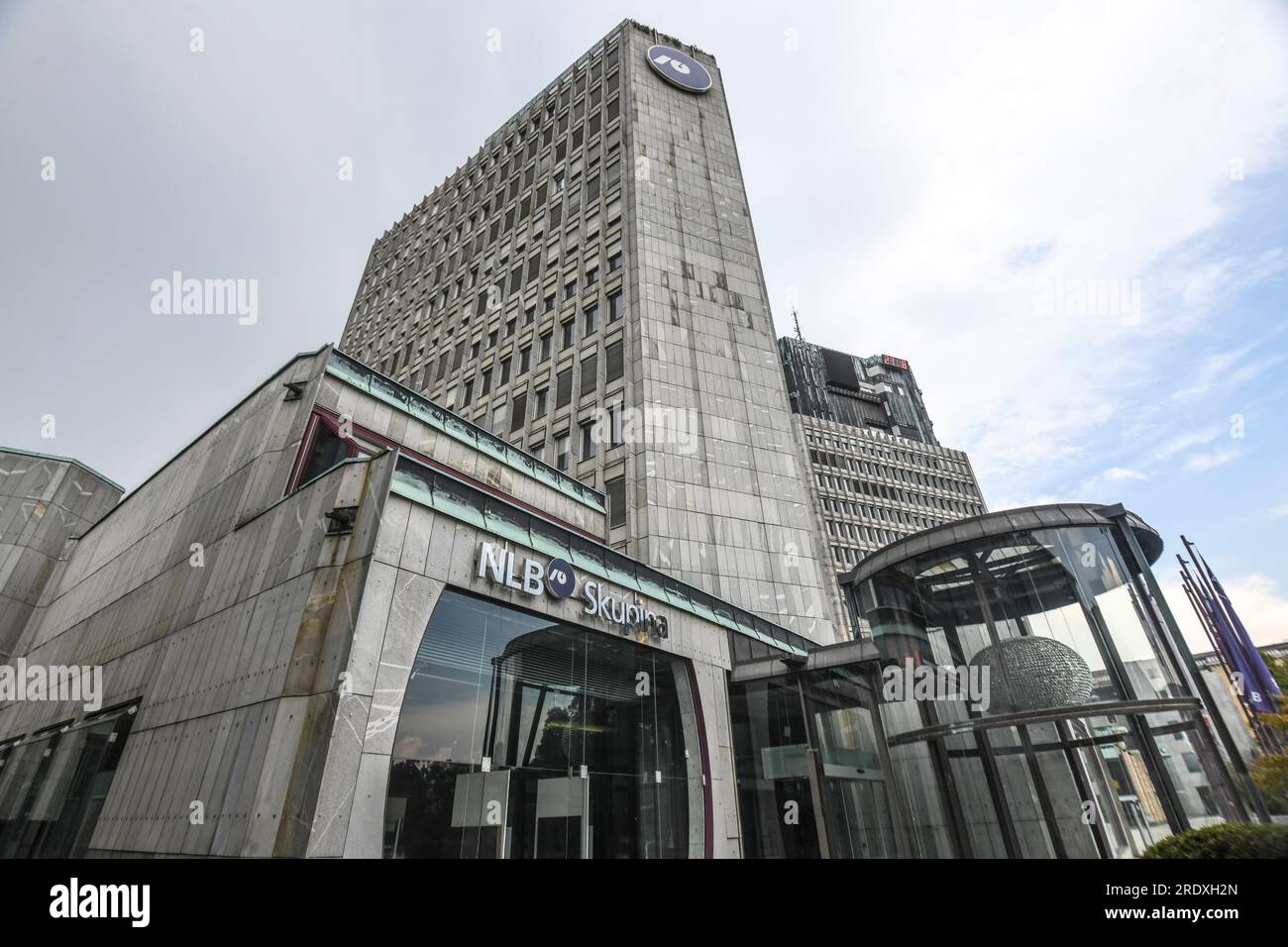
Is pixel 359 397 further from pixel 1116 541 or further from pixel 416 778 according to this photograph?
pixel 1116 541

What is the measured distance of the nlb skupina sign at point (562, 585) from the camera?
14.0m

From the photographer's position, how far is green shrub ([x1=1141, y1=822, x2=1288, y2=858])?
9.59 metres

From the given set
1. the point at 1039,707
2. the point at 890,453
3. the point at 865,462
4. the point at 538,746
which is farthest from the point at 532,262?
the point at 890,453

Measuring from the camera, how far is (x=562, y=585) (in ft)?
51.0

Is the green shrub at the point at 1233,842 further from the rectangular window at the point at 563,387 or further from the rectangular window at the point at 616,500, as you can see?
Result: the rectangular window at the point at 563,387

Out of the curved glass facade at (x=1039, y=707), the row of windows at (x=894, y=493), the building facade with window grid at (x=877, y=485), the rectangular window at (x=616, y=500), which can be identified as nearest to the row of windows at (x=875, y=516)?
the building facade with window grid at (x=877, y=485)

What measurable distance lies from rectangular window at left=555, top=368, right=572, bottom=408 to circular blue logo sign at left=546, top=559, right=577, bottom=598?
19.5 m

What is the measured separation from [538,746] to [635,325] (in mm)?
24356

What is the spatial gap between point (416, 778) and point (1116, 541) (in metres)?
19.1

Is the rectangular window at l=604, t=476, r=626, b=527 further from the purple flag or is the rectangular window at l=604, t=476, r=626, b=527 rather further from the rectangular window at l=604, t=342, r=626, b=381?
the purple flag

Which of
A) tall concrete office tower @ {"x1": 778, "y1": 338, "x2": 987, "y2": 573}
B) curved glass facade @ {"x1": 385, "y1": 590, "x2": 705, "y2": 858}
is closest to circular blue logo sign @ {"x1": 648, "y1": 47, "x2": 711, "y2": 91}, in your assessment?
curved glass facade @ {"x1": 385, "y1": 590, "x2": 705, "y2": 858}

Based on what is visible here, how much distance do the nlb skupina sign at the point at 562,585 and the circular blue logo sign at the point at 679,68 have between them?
4450 centimetres

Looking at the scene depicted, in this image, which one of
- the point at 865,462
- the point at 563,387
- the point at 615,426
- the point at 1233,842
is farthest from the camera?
the point at 865,462

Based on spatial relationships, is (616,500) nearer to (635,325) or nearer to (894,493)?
(635,325)
